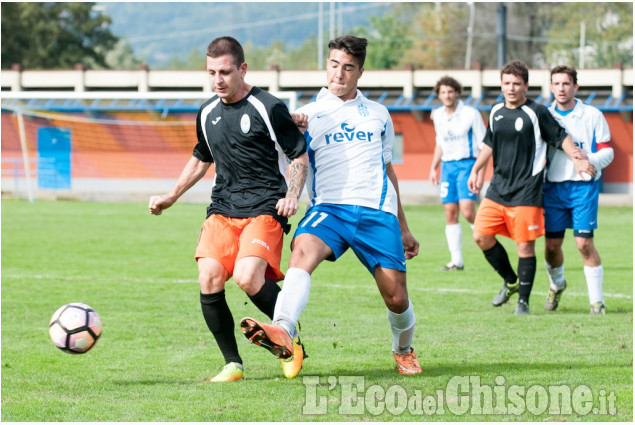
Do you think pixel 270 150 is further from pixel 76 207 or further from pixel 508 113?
pixel 76 207

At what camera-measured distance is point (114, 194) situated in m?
30.8

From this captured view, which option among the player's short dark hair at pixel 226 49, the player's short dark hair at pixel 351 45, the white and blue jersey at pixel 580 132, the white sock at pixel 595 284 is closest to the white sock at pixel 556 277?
the white sock at pixel 595 284

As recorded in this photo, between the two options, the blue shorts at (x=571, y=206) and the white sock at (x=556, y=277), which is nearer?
the blue shorts at (x=571, y=206)

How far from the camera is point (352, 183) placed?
6031 millimetres

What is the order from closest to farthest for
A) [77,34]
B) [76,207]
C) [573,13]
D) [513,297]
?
1. [513,297]
2. [76,207]
3. [77,34]
4. [573,13]

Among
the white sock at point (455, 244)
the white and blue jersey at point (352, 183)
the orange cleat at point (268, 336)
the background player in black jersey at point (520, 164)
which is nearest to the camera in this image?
the orange cleat at point (268, 336)

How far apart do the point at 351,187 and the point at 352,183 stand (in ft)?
0.09

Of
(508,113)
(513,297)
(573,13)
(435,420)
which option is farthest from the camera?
(573,13)

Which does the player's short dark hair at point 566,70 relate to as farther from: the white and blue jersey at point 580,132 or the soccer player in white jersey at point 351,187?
the soccer player in white jersey at point 351,187

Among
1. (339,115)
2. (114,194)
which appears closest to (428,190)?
(114,194)

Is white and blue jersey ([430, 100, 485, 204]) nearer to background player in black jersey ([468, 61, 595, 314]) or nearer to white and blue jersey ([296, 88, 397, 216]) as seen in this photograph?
background player in black jersey ([468, 61, 595, 314])

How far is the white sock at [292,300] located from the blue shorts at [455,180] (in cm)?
731

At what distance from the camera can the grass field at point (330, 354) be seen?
533cm

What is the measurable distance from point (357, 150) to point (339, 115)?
0.82 feet
